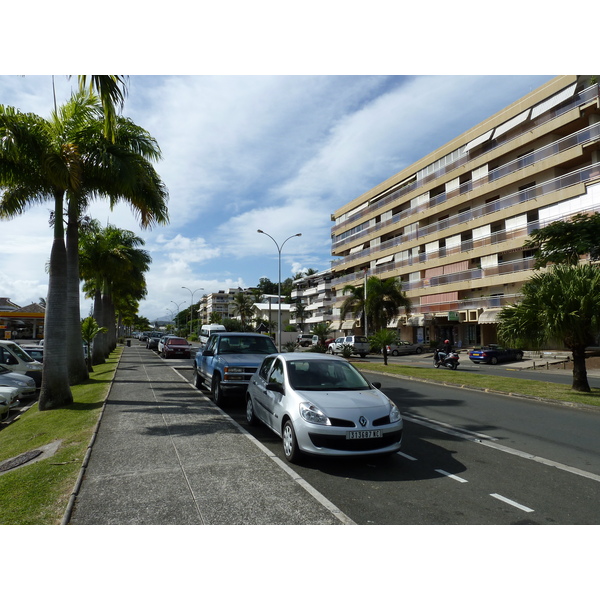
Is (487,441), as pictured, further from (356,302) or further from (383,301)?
(356,302)

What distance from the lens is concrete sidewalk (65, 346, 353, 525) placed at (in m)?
4.49

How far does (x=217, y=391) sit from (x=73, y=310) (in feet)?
24.0

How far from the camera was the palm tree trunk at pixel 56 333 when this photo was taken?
11.7 metres

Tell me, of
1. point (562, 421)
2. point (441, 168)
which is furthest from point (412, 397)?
point (441, 168)

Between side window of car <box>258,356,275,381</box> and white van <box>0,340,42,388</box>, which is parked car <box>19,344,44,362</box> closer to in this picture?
white van <box>0,340,42,388</box>

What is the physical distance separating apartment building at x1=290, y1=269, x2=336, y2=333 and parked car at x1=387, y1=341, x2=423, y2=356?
33087 mm

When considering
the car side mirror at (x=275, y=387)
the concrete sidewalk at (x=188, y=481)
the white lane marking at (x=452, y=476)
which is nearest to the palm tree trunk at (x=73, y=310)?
the concrete sidewalk at (x=188, y=481)

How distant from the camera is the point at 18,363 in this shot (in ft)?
52.5

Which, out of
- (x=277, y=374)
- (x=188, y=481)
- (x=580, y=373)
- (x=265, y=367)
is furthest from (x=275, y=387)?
(x=580, y=373)

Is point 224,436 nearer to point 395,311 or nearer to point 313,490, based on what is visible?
point 313,490

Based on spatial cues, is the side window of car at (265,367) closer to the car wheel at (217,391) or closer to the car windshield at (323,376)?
the car windshield at (323,376)

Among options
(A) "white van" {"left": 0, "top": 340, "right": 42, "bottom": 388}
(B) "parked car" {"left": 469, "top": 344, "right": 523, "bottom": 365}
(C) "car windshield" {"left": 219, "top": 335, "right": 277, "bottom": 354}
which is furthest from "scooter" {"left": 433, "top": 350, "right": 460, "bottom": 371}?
(A) "white van" {"left": 0, "top": 340, "right": 42, "bottom": 388}

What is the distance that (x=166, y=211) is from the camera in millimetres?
15023

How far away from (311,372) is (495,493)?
3.14m
